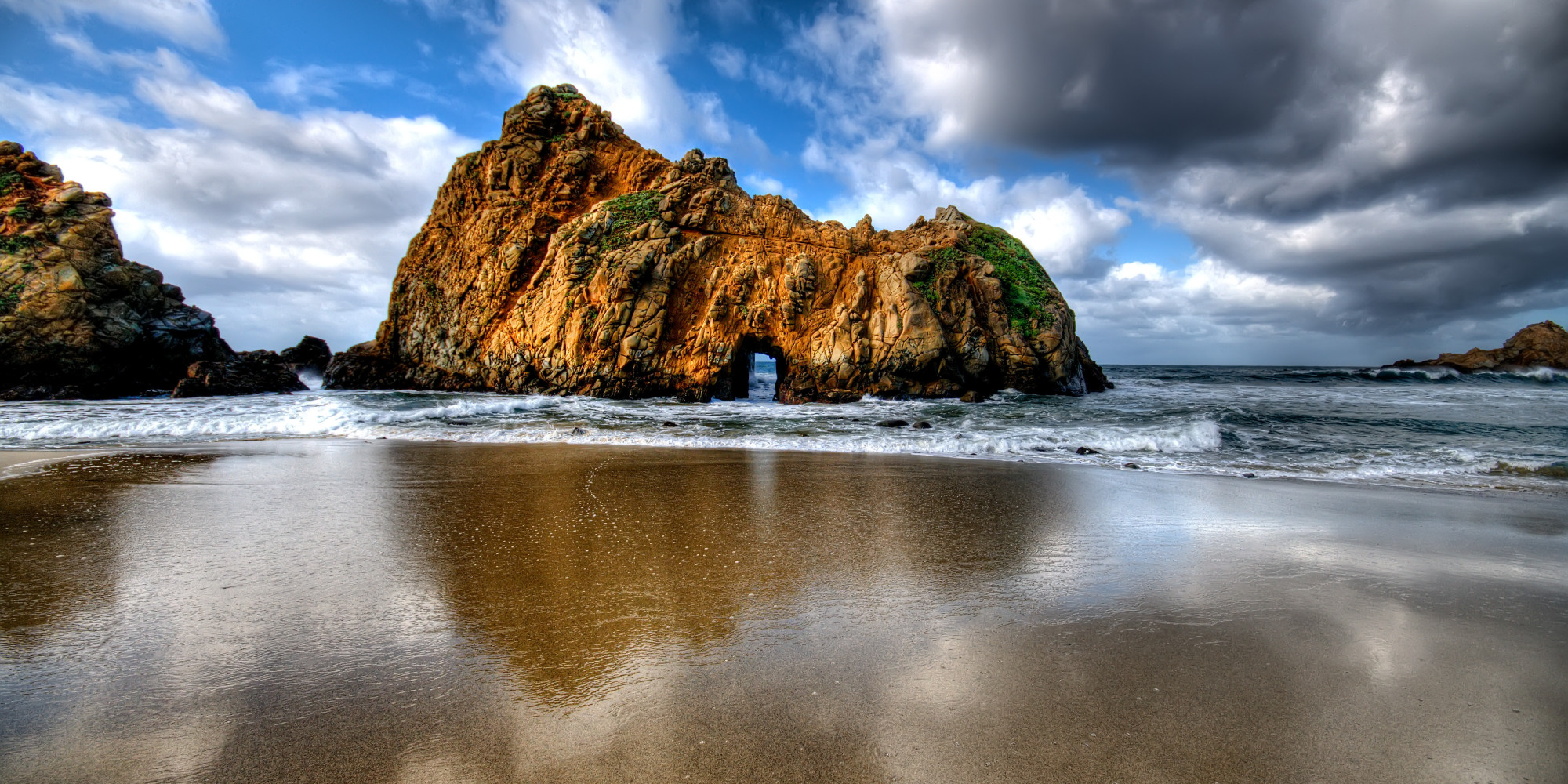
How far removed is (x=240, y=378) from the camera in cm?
2273

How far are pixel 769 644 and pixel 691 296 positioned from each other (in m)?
22.8

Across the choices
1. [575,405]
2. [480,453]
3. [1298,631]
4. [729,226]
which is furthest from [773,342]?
[1298,631]

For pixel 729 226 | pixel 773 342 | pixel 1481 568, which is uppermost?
pixel 729 226

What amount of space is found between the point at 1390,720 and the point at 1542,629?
6.58 ft

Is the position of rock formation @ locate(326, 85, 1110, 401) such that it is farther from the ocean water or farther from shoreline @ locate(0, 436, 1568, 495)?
shoreline @ locate(0, 436, 1568, 495)

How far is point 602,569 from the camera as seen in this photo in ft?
12.9

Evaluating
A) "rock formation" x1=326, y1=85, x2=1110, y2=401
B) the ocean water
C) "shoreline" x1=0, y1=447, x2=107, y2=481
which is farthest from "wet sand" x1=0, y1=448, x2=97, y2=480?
"rock formation" x1=326, y1=85, x2=1110, y2=401

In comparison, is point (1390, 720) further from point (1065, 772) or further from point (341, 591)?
point (341, 591)

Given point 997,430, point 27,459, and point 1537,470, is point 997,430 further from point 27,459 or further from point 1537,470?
point 27,459

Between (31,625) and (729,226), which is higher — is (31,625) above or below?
below

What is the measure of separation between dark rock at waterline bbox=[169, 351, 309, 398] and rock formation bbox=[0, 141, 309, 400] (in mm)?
258

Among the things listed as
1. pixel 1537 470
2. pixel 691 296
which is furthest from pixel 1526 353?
pixel 691 296

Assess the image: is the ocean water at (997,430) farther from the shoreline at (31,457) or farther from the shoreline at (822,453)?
the shoreline at (31,457)

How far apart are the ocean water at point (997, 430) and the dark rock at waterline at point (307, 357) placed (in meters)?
16.4
